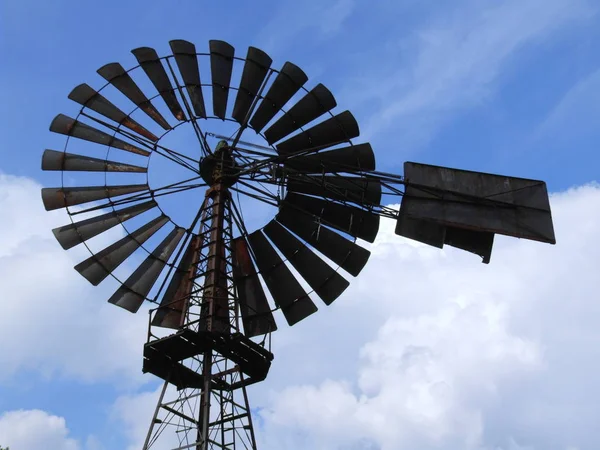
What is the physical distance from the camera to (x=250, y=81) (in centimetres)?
2133

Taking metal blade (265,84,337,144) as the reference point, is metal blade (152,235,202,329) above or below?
below

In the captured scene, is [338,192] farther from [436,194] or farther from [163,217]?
[163,217]

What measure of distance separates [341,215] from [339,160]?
144 cm

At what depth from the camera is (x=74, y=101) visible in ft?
68.6

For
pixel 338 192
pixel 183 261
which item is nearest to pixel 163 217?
pixel 183 261

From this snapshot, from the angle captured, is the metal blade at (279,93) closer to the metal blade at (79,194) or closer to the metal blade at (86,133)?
the metal blade at (86,133)

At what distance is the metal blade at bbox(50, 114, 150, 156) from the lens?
20848 mm

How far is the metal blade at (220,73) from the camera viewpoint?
21141mm

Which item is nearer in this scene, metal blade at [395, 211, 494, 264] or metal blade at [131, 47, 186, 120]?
metal blade at [395, 211, 494, 264]

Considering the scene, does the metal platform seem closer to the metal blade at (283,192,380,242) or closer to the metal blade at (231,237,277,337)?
the metal blade at (231,237,277,337)

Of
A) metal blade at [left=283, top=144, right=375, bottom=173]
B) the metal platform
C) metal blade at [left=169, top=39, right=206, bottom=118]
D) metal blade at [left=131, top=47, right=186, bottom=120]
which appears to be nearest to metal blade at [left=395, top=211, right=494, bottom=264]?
metal blade at [left=283, top=144, right=375, bottom=173]

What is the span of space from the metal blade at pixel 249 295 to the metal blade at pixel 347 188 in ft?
7.22

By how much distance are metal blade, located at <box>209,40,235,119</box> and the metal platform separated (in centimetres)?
612

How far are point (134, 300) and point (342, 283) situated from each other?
5200 millimetres
